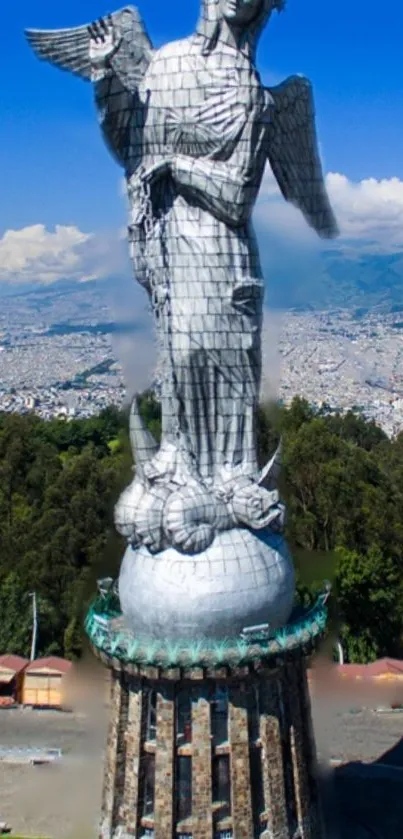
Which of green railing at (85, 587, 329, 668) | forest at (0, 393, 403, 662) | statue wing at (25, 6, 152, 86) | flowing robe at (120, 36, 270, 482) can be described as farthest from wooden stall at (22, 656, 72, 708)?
statue wing at (25, 6, 152, 86)

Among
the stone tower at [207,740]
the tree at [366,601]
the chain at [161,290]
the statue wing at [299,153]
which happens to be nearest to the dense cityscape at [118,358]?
the chain at [161,290]

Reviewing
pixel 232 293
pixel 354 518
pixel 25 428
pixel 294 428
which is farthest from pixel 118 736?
pixel 25 428

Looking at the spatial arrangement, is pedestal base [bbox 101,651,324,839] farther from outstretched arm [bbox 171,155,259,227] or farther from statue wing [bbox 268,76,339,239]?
statue wing [bbox 268,76,339,239]

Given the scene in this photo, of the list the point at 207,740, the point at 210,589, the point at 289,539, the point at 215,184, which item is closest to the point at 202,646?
the point at 210,589

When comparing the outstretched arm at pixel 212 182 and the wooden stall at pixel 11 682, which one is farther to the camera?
the wooden stall at pixel 11 682

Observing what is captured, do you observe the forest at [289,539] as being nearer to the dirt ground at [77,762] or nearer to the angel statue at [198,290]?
the dirt ground at [77,762]
